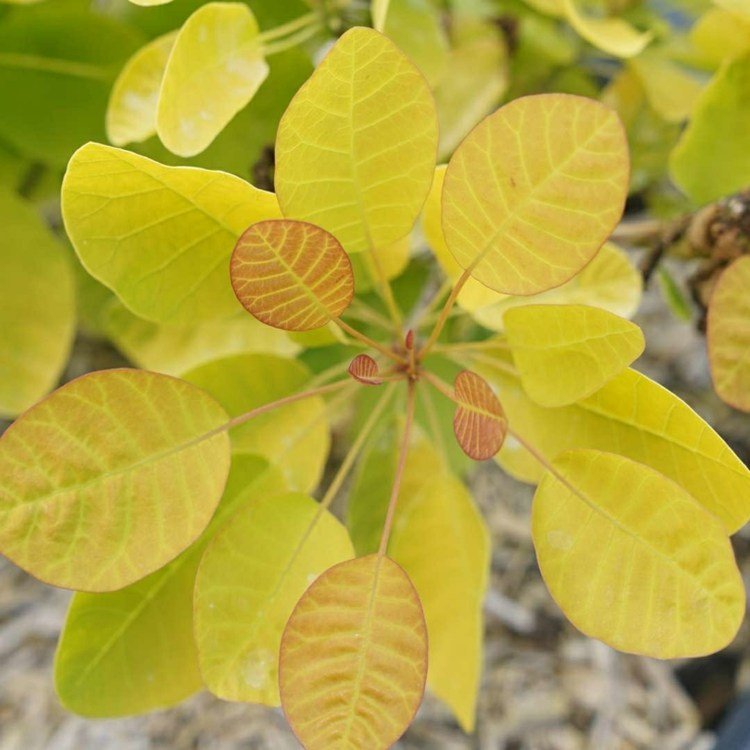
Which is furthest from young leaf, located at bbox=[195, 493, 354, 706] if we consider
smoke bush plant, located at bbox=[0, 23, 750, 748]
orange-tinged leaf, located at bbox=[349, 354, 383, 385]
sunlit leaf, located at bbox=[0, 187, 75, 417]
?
sunlit leaf, located at bbox=[0, 187, 75, 417]

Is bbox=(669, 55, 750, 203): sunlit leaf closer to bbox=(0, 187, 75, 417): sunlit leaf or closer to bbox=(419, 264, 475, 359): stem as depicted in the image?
bbox=(419, 264, 475, 359): stem

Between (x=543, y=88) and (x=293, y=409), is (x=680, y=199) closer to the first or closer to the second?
(x=543, y=88)

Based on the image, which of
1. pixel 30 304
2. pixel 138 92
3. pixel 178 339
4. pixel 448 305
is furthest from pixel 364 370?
pixel 30 304

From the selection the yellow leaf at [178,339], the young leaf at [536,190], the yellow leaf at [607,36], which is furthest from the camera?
the yellow leaf at [178,339]

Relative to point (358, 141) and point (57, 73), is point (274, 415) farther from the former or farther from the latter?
point (57, 73)

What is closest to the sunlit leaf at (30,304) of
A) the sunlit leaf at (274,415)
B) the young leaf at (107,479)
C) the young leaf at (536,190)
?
the sunlit leaf at (274,415)

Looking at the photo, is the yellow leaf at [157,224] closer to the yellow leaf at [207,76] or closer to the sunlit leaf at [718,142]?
the yellow leaf at [207,76]
